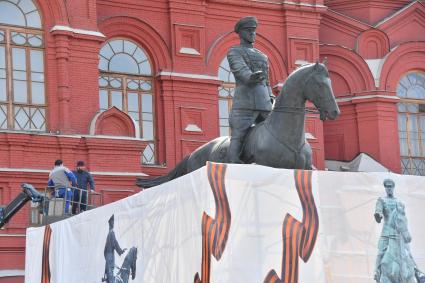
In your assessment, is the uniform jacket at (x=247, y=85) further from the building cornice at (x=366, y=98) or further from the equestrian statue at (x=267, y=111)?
the building cornice at (x=366, y=98)

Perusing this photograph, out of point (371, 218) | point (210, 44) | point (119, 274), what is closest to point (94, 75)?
→ point (210, 44)

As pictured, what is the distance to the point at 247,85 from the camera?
14.0m

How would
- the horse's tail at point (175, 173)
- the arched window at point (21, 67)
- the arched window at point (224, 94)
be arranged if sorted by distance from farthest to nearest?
1. the arched window at point (224, 94)
2. the arched window at point (21, 67)
3. the horse's tail at point (175, 173)

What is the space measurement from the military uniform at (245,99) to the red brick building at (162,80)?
25.5ft

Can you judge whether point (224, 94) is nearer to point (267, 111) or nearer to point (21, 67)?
point (21, 67)

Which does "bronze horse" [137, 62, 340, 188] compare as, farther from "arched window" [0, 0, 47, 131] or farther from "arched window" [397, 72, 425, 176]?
"arched window" [397, 72, 425, 176]

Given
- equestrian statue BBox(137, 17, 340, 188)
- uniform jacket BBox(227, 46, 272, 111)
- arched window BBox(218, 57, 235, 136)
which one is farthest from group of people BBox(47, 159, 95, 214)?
arched window BBox(218, 57, 235, 136)

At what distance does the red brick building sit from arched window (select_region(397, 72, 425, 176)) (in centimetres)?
3

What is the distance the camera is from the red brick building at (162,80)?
21.4 meters

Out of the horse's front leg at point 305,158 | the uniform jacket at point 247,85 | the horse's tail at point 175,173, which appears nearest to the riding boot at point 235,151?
→ the uniform jacket at point 247,85

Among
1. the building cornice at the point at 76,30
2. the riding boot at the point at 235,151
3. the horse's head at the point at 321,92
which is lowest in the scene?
the riding boot at the point at 235,151

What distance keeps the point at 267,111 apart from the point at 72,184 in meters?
5.99

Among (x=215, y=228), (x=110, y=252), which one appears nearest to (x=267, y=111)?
(x=110, y=252)

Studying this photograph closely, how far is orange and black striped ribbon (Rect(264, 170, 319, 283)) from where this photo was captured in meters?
10.9
